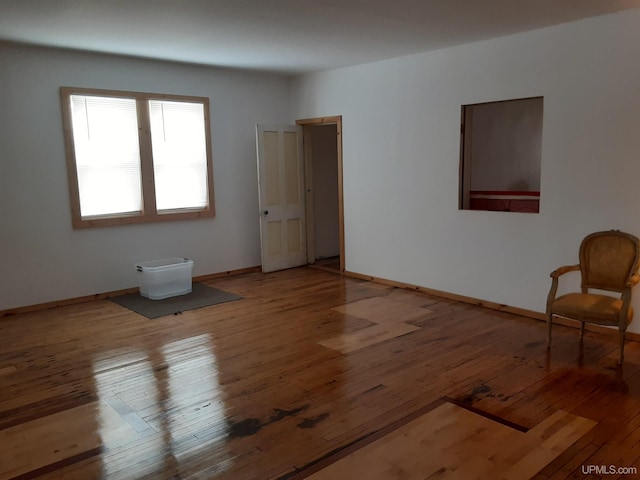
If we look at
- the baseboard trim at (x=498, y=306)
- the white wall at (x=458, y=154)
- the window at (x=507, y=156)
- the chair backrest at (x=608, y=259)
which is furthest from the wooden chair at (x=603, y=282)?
the window at (x=507, y=156)

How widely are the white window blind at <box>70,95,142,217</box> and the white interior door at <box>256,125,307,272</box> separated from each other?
5.24 ft

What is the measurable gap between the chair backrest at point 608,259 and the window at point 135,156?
4384 mm

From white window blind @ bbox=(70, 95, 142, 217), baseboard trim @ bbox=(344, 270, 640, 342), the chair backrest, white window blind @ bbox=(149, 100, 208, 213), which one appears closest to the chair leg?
the chair backrest

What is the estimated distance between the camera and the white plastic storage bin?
5.57 metres

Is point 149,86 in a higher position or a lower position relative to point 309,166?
higher

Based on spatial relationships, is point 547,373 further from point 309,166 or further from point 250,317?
point 309,166

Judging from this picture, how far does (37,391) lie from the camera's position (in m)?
3.34

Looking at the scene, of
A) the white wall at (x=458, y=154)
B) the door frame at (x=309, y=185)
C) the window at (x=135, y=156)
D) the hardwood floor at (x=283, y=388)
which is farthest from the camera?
the door frame at (x=309, y=185)

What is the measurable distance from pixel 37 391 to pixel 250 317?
198cm

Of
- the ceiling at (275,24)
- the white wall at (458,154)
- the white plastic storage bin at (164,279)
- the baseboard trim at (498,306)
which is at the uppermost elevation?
the ceiling at (275,24)

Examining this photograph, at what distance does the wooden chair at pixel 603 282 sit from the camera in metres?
3.55

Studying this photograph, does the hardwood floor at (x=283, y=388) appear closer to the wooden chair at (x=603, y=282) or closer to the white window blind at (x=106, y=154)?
the wooden chair at (x=603, y=282)

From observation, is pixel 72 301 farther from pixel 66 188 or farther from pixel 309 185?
pixel 309 185

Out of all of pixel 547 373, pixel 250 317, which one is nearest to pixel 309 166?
pixel 250 317
